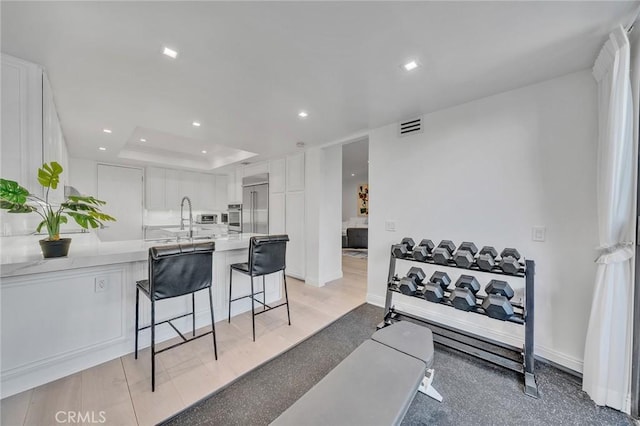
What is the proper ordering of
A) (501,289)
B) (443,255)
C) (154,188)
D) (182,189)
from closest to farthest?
(501,289)
(443,255)
(154,188)
(182,189)

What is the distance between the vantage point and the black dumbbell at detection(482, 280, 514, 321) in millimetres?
1827

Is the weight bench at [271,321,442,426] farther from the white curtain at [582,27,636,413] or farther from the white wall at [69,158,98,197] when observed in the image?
the white wall at [69,158,98,197]

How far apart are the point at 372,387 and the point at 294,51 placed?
7.21 feet

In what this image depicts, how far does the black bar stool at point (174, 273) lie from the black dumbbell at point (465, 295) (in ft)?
6.90

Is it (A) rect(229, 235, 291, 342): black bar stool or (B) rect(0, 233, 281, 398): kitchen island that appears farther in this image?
(A) rect(229, 235, 291, 342): black bar stool

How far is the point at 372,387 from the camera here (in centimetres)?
122

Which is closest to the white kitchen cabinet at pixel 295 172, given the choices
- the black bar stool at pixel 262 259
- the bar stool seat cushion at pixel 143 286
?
the black bar stool at pixel 262 259

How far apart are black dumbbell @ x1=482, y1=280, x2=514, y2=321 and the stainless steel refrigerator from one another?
12.9ft

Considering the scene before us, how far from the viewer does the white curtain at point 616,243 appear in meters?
1.55

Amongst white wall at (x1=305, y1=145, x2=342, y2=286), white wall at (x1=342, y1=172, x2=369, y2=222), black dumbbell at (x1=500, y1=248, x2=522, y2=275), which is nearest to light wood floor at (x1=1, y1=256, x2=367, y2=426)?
white wall at (x1=305, y1=145, x2=342, y2=286)

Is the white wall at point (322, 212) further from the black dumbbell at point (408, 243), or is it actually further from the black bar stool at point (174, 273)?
the black bar stool at point (174, 273)

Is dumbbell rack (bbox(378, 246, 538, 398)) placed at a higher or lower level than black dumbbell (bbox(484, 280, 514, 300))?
lower

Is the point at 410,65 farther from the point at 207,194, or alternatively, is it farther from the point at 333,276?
the point at 207,194

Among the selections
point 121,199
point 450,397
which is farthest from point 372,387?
point 121,199
